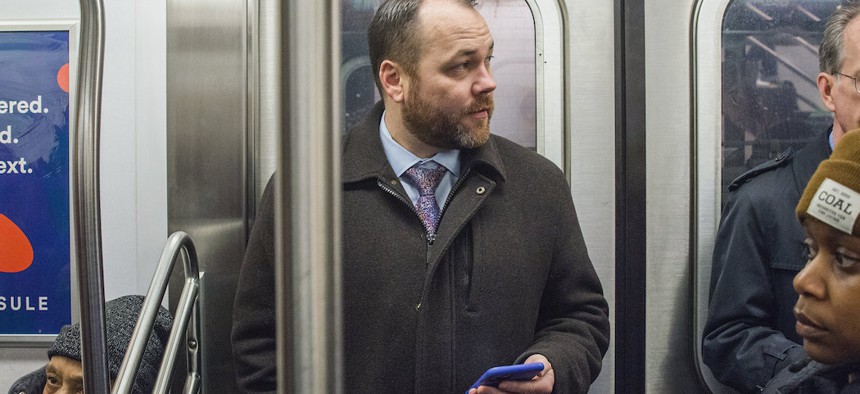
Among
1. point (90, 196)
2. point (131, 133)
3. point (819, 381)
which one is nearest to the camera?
point (90, 196)

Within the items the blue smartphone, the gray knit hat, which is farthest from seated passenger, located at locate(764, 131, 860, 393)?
the gray knit hat

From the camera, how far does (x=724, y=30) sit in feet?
7.96

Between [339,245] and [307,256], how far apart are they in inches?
0.8

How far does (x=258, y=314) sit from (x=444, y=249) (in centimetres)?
47

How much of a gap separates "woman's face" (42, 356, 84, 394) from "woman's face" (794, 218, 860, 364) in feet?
5.34

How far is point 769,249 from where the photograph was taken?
87.0 inches

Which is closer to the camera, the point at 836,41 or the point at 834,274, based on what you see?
the point at 834,274

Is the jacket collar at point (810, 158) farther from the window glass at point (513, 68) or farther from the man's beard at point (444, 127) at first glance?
the man's beard at point (444, 127)

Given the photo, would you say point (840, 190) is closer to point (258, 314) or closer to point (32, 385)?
point (258, 314)

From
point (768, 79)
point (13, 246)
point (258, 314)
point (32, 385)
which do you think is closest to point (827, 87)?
point (768, 79)

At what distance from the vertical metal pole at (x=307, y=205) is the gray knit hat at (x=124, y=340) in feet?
5.85

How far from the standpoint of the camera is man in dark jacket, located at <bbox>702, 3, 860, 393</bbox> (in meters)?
2.07

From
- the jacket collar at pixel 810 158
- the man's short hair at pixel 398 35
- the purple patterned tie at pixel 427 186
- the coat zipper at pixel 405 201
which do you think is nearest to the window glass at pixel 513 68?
the man's short hair at pixel 398 35

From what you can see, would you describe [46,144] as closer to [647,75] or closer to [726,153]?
[647,75]
